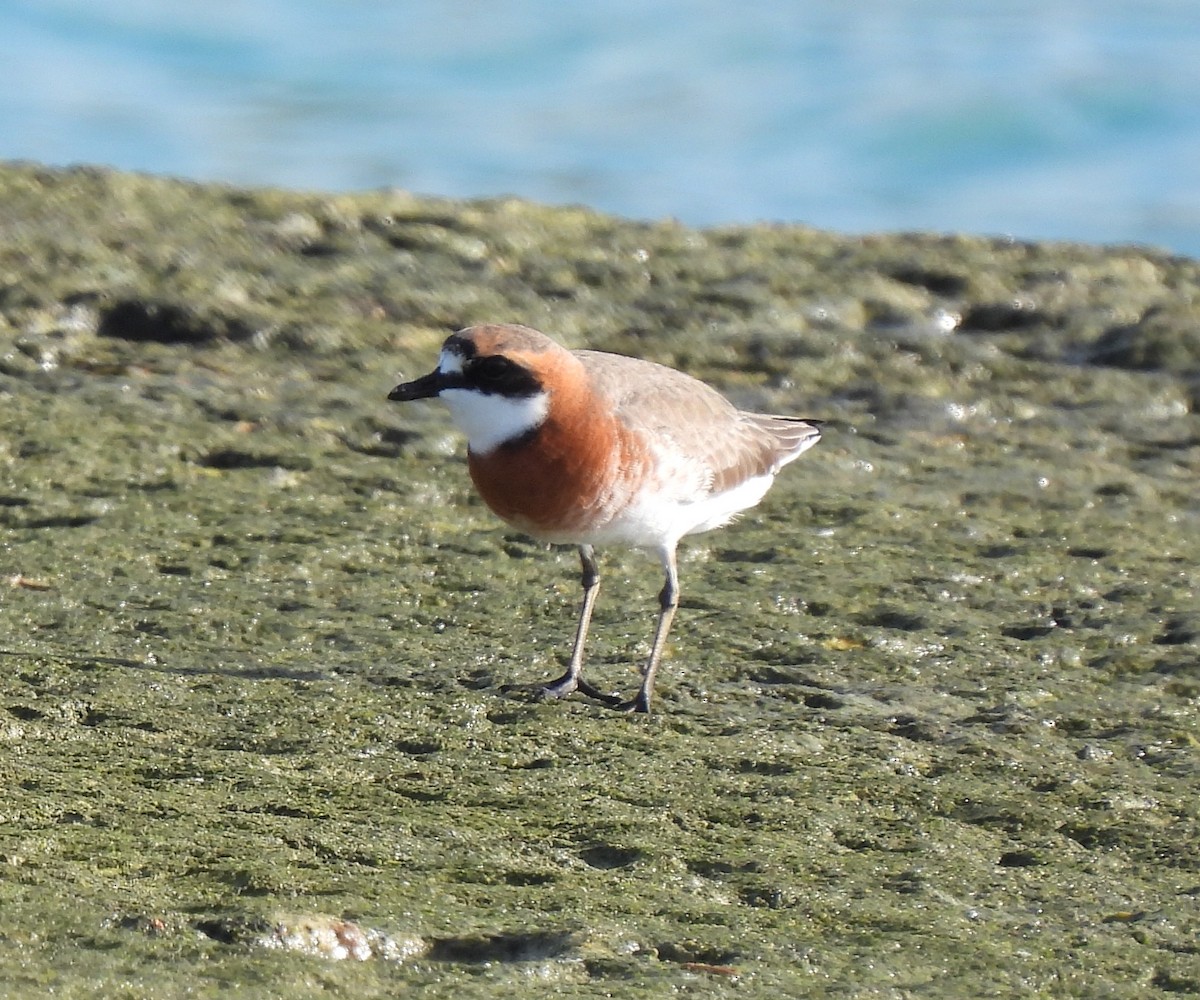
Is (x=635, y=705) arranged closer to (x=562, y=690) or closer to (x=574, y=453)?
(x=562, y=690)

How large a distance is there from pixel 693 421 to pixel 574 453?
2.12ft

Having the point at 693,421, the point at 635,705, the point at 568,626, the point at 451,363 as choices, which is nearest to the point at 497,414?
the point at 451,363

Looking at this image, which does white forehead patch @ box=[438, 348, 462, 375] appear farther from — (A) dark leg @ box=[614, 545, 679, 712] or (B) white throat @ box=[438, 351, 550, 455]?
(A) dark leg @ box=[614, 545, 679, 712]

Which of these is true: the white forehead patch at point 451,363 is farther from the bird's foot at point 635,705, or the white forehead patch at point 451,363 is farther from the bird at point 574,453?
the bird's foot at point 635,705

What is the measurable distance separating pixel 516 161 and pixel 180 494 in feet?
51.0

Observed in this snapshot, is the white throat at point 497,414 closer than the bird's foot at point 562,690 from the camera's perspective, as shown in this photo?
No

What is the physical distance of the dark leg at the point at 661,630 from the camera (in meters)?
5.05

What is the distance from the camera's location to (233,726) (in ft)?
15.1

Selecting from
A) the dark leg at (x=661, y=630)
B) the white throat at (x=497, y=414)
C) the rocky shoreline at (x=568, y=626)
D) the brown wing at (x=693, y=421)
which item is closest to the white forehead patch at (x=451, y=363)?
the white throat at (x=497, y=414)

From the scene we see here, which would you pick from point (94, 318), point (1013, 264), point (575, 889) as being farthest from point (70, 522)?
point (1013, 264)

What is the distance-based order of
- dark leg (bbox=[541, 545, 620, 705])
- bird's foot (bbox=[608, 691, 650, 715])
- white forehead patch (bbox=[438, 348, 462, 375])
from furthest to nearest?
white forehead patch (bbox=[438, 348, 462, 375]) → dark leg (bbox=[541, 545, 620, 705]) → bird's foot (bbox=[608, 691, 650, 715])

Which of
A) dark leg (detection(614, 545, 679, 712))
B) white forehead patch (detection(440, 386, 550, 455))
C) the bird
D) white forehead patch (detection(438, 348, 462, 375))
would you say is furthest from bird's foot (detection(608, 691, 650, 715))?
white forehead patch (detection(438, 348, 462, 375))

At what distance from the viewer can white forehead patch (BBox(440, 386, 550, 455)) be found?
556cm

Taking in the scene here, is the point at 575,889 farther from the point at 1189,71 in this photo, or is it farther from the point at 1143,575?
the point at 1189,71
